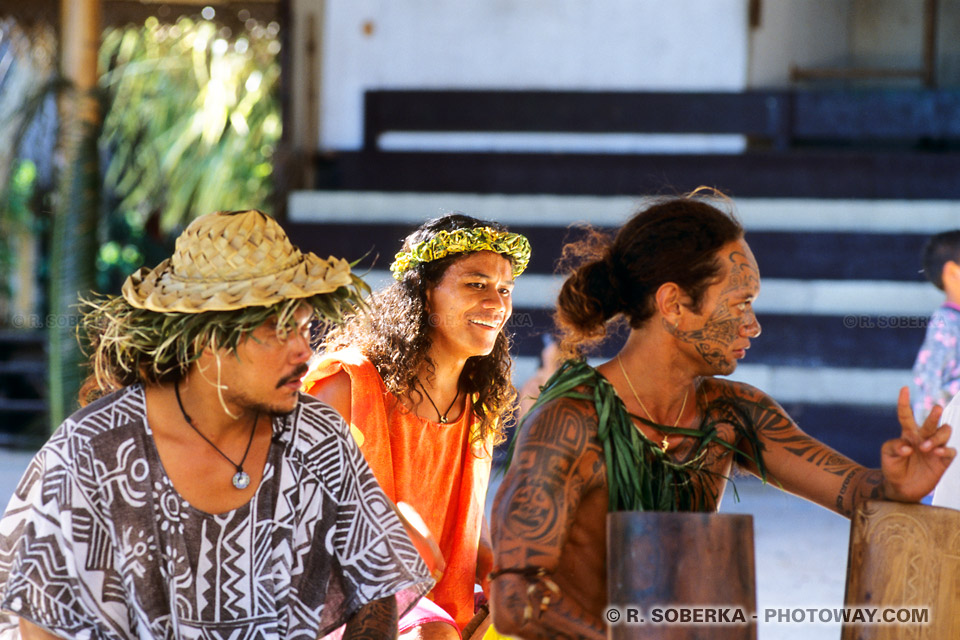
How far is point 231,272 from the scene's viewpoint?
7.04ft

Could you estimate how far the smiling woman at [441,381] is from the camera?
297cm

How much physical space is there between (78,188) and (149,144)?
4002mm

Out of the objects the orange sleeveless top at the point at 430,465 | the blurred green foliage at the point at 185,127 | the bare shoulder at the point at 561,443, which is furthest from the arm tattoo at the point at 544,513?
the blurred green foliage at the point at 185,127

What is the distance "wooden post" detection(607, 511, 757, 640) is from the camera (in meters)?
1.82

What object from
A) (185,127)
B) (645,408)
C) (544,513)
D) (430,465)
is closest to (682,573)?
(544,513)

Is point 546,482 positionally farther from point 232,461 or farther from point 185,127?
point 185,127

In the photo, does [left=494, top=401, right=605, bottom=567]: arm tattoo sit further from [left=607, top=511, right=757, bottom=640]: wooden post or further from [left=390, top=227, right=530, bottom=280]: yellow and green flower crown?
[left=390, top=227, right=530, bottom=280]: yellow and green flower crown

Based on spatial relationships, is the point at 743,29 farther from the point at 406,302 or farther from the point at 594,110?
the point at 406,302

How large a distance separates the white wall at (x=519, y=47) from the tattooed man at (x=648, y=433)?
20.7 ft

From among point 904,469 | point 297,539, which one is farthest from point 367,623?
point 904,469

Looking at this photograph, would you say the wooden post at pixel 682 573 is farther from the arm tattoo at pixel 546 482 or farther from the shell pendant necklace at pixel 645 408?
the shell pendant necklace at pixel 645 408

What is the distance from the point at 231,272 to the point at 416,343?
3.30 ft

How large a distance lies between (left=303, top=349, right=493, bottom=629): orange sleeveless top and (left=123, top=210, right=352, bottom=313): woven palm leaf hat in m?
0.76

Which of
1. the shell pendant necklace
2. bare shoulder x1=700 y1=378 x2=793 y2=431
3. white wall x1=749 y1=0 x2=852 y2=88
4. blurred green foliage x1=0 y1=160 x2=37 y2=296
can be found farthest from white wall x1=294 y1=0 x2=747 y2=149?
the shell pendant necklace
